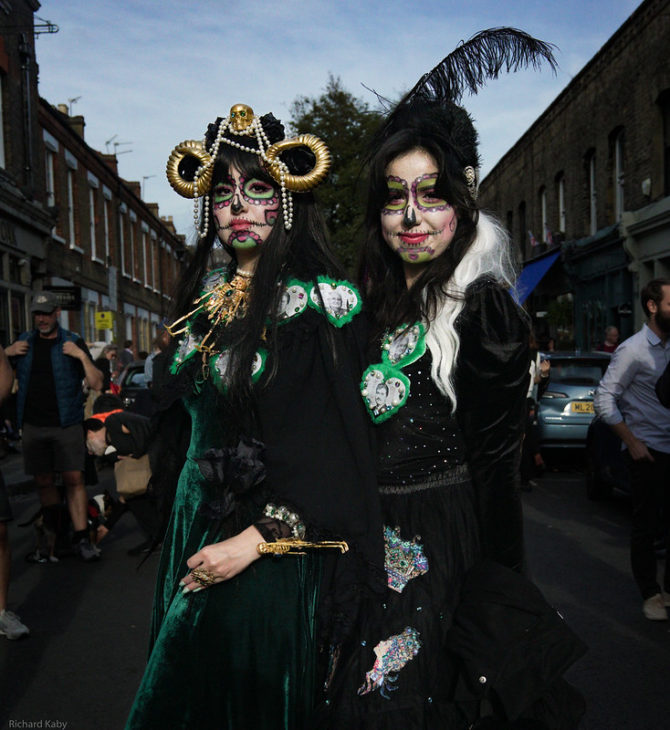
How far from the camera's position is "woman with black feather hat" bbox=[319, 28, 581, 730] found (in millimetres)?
1964

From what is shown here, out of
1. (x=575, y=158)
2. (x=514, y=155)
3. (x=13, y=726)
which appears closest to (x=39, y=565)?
(x=13, y=726)

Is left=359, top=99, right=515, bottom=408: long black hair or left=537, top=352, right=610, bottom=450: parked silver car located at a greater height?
left=359, top=99, right=515, bottom=408: long black hair

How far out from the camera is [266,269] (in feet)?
6.98

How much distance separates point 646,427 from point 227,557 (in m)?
3.57

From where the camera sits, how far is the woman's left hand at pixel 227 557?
6.08 feet

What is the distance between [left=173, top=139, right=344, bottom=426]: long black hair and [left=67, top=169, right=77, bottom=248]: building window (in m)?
22.2

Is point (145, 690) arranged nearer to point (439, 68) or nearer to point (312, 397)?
point (312, 397)

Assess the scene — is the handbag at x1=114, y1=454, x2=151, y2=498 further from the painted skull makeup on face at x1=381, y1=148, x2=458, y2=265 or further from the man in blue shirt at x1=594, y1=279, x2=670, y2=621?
the painted skull makeup on face at x1=381, y1=148, x2=458, y2=265

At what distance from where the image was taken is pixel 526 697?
187cm


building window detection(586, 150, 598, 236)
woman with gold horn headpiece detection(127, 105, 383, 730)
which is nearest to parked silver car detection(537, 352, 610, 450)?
woman with gold horn headpiece detection(127, 105, 383, 730)

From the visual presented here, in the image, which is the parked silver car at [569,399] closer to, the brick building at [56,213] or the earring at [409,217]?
the brick building at [56,213]

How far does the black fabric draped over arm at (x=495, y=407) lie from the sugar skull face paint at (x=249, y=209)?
0.58m

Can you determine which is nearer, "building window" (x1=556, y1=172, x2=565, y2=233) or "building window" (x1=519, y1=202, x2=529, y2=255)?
"building window" (x1=556, y1=172, x2=565, y2=233)

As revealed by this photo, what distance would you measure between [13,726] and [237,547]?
2.22 meters
